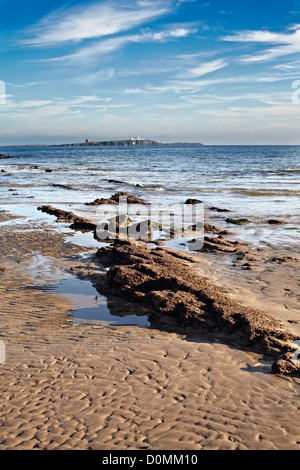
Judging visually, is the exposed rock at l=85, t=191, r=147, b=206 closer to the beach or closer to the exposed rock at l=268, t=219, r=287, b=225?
the exposed rock at l=268, t=219, r=287, b=225

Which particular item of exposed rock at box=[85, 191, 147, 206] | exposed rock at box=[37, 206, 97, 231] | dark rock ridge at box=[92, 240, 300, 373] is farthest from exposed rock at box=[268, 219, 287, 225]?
exposed rock at box=[85, 191, 147, 206]

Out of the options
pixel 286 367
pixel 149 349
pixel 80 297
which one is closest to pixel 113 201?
pixel 80 297

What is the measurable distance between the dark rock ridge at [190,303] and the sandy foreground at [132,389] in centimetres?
27

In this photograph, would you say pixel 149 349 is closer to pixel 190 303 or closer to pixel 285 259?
pixel 190 303

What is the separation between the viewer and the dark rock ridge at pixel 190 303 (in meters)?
5.40

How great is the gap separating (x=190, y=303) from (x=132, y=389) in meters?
2.25

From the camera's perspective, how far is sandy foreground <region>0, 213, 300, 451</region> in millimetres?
3551

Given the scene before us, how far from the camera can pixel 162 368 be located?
4746 mm

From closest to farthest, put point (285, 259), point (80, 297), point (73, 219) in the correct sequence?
point (80, 297), point (285, 259), point (73, 219)

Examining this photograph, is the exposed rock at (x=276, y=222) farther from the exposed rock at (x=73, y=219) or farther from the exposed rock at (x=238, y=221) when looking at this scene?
the exposed rock at (x=73, y=219)

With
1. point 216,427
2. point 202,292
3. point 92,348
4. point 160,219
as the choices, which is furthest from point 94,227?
point 216,427

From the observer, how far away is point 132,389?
429 cm

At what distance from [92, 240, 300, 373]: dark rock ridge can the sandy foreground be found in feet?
0.89

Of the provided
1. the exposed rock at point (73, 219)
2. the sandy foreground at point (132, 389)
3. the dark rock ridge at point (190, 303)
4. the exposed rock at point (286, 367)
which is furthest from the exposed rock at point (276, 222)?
the exposed rock at point (286, 367)
